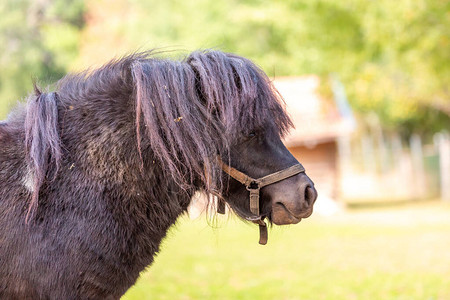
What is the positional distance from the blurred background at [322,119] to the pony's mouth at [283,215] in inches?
14.3

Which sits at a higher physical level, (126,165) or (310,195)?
(126,165)

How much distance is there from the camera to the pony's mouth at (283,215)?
2.96 m

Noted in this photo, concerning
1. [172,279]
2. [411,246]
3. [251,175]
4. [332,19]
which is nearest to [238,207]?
[251,175]

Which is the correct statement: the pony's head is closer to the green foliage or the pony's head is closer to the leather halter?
the leather halter

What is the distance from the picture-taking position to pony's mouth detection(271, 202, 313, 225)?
9.70 ft

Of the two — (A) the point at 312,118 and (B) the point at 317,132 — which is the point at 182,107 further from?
(A) the point at 312,118

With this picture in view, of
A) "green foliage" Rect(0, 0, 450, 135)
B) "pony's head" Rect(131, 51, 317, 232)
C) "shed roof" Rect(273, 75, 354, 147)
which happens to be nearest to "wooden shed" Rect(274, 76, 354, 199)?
"shed roof" Rect(273, 75, 354, 147)

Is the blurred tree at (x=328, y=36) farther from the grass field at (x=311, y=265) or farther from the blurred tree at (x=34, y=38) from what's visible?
the grass field at (x=311, y=265)

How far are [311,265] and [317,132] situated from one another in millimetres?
13215

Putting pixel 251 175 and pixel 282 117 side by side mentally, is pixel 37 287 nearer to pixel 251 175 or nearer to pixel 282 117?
pixel 251 175

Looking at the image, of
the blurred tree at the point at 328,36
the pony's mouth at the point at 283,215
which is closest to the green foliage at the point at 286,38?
the blurred tree at the point at 328,36

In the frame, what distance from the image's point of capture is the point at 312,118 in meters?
23.7

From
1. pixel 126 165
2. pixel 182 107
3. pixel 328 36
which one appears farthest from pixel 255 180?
pixel 328 36

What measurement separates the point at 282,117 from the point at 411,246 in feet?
34.6
